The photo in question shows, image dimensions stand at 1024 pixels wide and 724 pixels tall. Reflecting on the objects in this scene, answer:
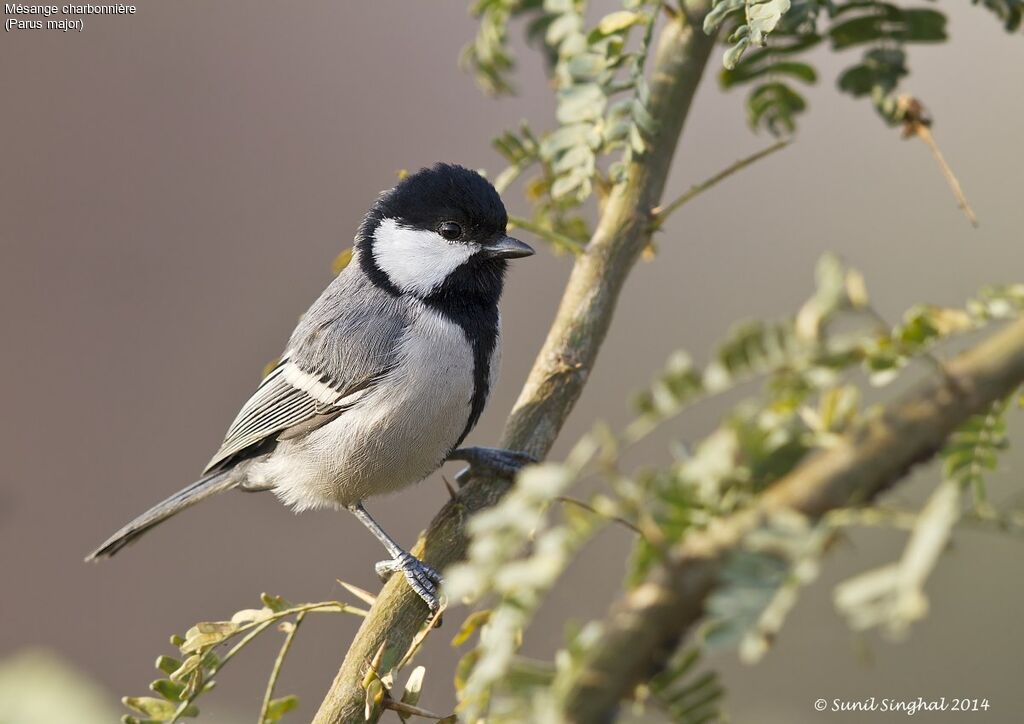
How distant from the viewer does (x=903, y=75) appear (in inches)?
63.7

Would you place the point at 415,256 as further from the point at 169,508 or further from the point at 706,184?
the point at 706,184

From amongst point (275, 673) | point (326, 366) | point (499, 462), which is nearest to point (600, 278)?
point (499, 462)

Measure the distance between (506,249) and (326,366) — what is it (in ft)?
1.82

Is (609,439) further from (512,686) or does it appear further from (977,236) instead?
(977,236)

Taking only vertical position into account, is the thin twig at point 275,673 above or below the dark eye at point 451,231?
below

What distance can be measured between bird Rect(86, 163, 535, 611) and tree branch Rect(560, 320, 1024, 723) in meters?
1.85

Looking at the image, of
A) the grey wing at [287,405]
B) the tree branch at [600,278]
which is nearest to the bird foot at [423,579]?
the tree branch at [600,278]

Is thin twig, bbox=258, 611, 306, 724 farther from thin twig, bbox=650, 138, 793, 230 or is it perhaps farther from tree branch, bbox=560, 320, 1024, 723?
thin twig, bbox=650, 138, 793, 230

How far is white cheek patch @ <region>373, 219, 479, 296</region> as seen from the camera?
259 cm

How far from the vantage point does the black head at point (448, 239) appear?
255 centimetres

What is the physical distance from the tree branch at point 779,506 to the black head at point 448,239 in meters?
2.03

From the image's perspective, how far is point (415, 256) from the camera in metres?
2.63

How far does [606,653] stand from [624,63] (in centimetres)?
120

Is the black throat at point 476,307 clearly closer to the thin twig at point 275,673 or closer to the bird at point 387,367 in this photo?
the bird at point 387,367
